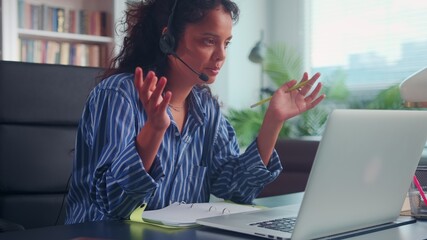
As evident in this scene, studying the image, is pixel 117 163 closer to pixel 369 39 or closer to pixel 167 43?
pixel 167 43

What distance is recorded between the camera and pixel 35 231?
989mm

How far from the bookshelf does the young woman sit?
1.79 meters

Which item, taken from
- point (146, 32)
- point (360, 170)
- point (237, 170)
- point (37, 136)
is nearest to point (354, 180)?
point (360, 170)

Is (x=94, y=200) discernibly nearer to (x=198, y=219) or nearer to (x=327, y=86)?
(x=198, y=219)

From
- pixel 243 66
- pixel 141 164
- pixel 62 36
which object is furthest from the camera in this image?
pixel 243 66

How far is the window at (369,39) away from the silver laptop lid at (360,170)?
2.56 m

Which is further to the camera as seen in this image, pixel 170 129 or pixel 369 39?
pixel 369 39

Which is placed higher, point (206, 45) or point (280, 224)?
point (206, 45)

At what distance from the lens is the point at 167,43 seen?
4.47ft

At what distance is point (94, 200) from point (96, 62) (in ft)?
8.32

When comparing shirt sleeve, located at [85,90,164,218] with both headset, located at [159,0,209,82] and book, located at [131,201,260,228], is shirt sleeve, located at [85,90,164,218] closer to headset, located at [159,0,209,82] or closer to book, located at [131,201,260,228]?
book, located at [131,201,260,228]

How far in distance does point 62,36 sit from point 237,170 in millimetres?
2329

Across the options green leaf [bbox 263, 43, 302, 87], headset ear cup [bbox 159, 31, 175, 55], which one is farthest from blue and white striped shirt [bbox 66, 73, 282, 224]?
green leaf [bbox 263, 43, 302, 87]

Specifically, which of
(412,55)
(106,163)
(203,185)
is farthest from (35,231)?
(412,55)
